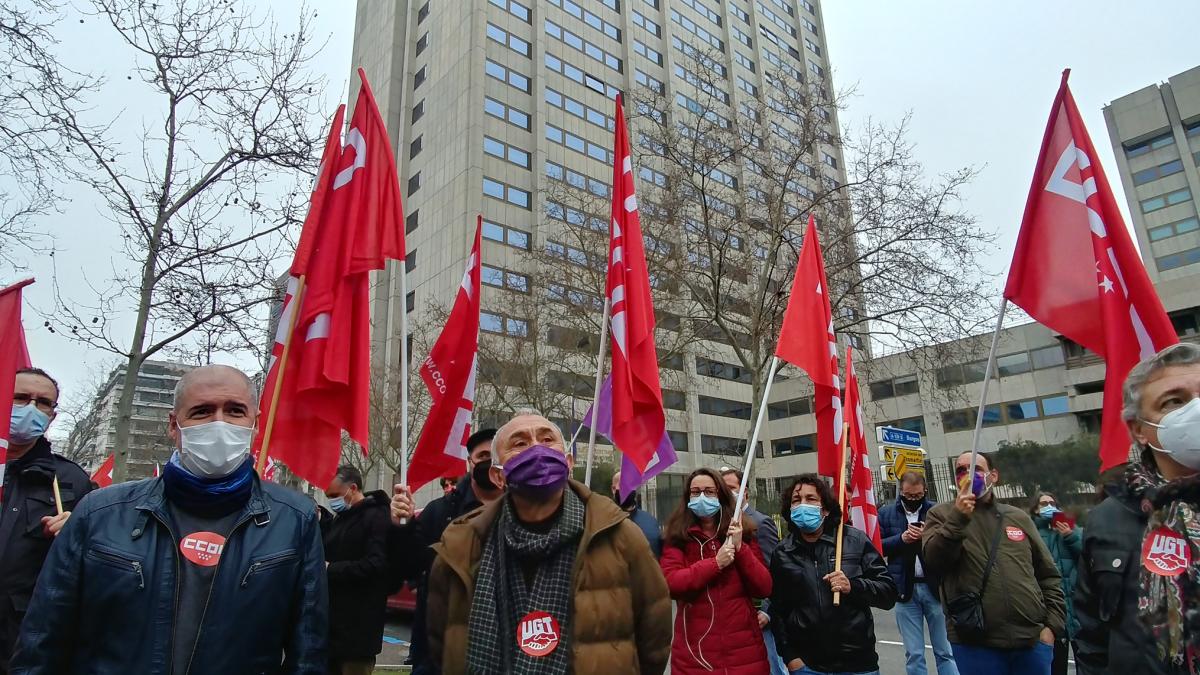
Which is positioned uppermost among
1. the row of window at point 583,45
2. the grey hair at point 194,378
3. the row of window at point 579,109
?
the row of window at point 583,45

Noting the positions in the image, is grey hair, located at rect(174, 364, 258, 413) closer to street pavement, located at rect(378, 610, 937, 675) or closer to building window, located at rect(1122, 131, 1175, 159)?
street pavement, located at rect(378, 610, 937, 675)

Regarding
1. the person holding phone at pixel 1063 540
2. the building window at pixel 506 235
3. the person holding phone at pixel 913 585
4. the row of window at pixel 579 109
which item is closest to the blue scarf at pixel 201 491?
the person holding phone at pixel 913 585

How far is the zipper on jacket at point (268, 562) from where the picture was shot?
2.32 meters

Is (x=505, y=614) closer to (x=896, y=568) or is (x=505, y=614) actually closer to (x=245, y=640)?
(x=245, y=640)

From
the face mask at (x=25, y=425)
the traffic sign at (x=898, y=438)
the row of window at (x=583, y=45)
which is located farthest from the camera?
Result: the row of window at (x=583, y=45)

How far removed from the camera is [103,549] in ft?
7.29

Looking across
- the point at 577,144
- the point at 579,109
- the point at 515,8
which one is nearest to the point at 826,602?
the point at 577,144

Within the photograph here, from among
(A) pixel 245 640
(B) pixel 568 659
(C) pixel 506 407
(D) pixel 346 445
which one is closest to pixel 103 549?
(A) pixel 245 640

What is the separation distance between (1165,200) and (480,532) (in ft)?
231

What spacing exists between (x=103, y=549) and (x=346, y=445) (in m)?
Answer: 28.1

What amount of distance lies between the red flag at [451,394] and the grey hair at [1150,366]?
12.9ft

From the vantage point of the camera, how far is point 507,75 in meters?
40.4

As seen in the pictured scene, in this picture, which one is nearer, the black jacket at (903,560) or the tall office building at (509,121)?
the black jacket at (903,560)

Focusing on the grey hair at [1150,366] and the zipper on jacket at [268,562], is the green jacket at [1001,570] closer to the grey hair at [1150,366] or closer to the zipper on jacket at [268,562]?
the grey hair at [1150,366]
